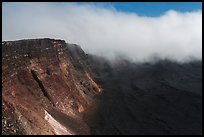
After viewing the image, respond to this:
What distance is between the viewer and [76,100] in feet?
200

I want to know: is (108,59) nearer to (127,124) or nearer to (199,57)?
(199,57)

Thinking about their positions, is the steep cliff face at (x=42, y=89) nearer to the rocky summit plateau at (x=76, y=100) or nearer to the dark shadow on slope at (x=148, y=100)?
the rocky summit plateau at (x=76, y=100)

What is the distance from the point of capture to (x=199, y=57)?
117 m

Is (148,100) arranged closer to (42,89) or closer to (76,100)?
(76,100)

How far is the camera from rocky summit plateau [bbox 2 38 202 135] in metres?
45.2


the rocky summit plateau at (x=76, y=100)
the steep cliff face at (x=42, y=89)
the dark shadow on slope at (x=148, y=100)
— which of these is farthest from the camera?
the dark shadow on slope at (x=148, y=100)

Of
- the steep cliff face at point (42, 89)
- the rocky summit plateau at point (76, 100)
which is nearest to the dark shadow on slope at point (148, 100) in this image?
the rocky summit plateau at point (76, 100)

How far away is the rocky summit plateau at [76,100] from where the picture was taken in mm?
45250

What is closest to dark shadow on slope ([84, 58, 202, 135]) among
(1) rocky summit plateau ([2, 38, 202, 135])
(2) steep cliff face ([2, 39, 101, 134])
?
(1) rocky summit plateau ([2, 38, 202, 135])

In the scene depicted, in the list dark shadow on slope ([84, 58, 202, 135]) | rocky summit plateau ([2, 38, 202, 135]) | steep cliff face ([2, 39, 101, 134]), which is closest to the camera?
steep cliff face ([2, 39, 101, 134])

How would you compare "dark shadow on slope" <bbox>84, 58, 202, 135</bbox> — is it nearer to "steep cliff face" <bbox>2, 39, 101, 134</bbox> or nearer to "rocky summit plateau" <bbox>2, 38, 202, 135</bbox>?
"rocky summit plateau" <bbox>2, 38, 202, 135</bbox>

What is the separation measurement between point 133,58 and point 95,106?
53.8 m

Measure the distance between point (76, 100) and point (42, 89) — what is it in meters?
6.92

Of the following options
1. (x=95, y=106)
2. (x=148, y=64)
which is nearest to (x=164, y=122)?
(x=95, y=106)
